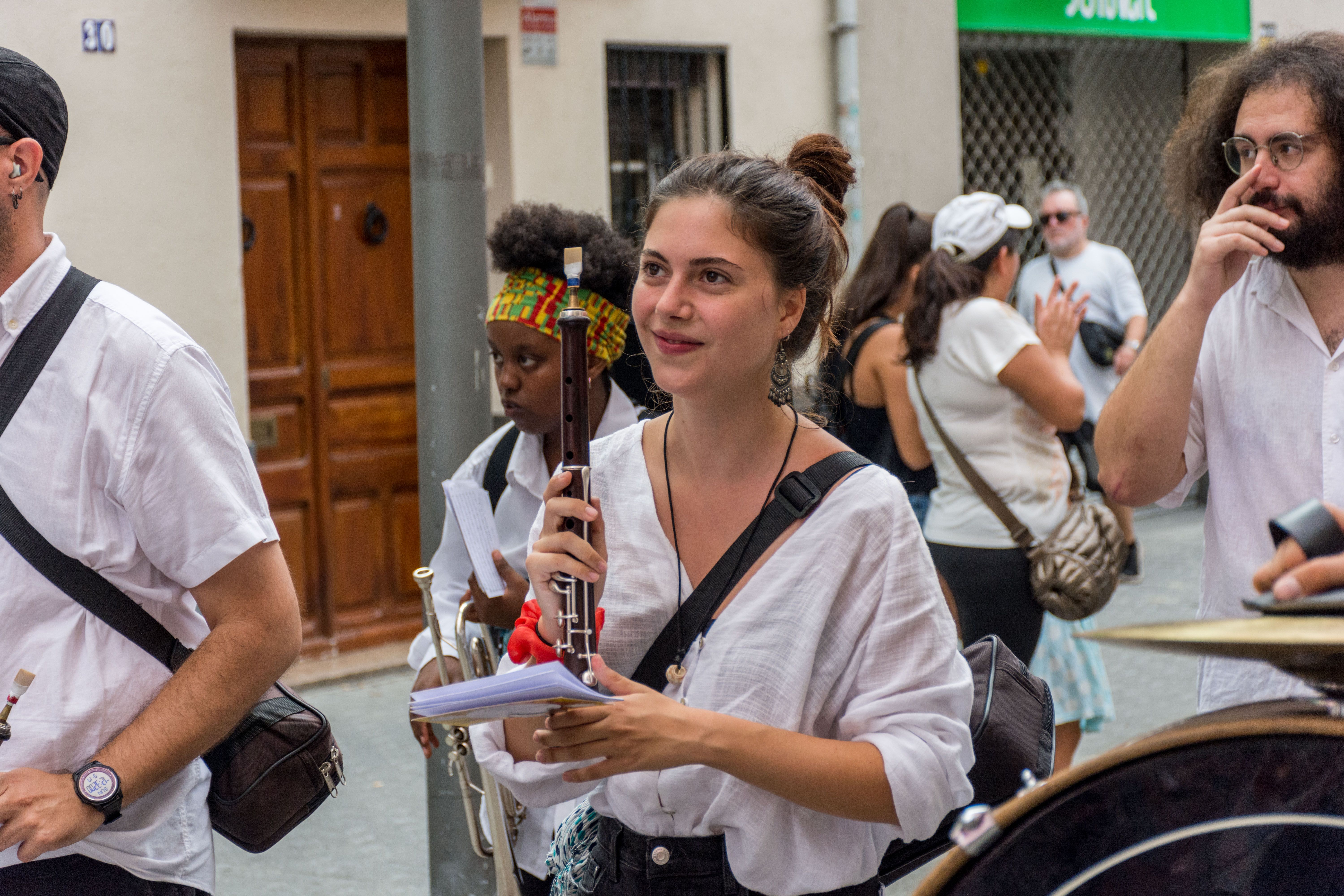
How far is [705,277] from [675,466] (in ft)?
0.96

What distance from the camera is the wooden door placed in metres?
6.23

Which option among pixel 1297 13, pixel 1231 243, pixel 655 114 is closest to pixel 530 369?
pixel 1231 243

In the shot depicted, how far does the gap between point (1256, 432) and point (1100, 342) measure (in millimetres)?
5634

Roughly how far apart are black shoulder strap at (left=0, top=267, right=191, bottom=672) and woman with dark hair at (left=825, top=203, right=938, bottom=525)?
8.34 ft

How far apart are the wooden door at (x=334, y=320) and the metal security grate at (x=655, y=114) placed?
1.10 meters

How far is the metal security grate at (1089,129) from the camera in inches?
350

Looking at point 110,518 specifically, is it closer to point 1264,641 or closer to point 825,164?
point 825,164

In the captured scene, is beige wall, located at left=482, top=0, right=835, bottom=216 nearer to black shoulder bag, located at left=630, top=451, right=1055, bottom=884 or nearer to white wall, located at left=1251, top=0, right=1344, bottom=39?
white wall, located at left=1251, top=0, right=1344, bottom=39

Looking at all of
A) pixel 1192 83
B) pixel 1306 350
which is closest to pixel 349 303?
pixel 1192 83

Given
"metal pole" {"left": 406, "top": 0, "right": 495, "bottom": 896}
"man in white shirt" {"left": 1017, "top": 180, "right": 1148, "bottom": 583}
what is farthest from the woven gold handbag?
"man in white shirt" {"left": 1017, "top": 180, "right": 1148, "bottom": 583}

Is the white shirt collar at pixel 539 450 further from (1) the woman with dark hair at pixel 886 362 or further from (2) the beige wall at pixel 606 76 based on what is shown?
(2) the beige wall at pixel 606 76

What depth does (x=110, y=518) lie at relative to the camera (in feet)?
6.54

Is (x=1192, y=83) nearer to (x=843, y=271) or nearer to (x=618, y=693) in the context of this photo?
(x=843, y=271)

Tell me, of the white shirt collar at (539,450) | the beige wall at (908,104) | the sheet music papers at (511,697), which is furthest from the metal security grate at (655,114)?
the sheet music papers at (511,697)
